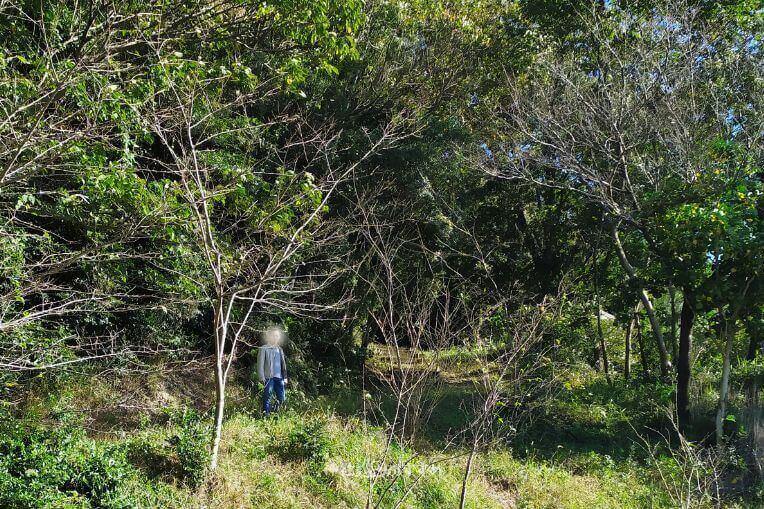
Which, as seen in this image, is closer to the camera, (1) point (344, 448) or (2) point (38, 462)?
(2) point (38, 462)

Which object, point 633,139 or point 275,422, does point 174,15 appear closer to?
point 275,422

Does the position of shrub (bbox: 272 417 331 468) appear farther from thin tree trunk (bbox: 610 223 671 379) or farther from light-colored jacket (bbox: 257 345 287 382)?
thin tree trunk (bbox: 610 223 671 379)

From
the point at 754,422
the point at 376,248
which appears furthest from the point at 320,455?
the point at 754,422

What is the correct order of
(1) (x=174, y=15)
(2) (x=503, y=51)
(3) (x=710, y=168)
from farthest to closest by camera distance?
(2) (x=503, y=51) < (3) (x=710, y=168) < (1) (x=174, y=15)

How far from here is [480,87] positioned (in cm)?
1248

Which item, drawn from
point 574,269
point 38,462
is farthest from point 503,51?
point 38,462

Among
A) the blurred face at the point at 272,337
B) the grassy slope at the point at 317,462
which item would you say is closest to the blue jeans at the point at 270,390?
the grassy slope at the point at 317,462

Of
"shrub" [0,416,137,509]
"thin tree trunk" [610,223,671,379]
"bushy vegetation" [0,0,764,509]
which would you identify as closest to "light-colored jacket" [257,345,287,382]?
"bushy vegetation" [0,0,764,509]

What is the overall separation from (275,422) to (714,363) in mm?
9265

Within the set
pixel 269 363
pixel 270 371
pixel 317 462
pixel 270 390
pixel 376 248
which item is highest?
pixel 376 248

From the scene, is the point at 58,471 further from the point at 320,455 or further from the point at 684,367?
the point at 684,367

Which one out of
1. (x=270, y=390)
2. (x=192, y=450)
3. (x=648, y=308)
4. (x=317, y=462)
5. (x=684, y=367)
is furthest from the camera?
(x=648, y=308)

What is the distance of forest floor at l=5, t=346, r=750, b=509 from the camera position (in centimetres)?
558

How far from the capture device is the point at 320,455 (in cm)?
660
